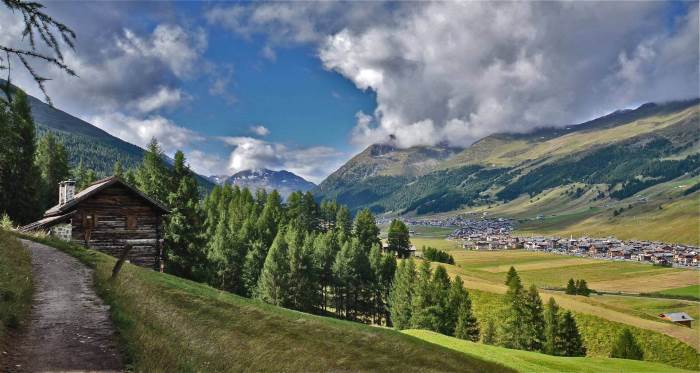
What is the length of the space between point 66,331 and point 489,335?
222 feet

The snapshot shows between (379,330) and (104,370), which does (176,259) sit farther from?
(104,370)

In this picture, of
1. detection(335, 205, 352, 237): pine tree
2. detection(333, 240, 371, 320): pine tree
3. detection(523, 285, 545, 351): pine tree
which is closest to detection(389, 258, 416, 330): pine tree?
detection(333, 240, 371, 320): pine tree

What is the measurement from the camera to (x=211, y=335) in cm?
1961

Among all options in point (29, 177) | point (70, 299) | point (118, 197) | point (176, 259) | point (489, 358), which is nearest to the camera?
point (70, 299)

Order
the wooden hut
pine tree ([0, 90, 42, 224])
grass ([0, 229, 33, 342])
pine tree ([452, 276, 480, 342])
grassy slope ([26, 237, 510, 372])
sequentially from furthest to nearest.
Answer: pine tree ([452, 276, 480, 342]), pine tree ([0, 90, 42, 224]), the wooden hut, grassy slope ([26, 237, 510, 372]), grass ([0, 229, 33, 342])

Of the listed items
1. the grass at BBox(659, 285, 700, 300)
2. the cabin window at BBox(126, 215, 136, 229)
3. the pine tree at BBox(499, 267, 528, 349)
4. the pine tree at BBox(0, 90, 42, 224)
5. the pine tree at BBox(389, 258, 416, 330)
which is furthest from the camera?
the grass at BBox(659, 285, 700, 300)

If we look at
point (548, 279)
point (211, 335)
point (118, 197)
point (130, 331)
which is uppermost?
point (118, 197)

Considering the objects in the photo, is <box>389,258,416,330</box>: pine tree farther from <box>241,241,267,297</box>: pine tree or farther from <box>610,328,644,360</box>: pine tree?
<box>610,328,644,360</box>: pine tree

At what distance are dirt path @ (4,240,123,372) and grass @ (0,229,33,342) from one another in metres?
0.36

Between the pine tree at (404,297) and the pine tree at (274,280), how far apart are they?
810 inches

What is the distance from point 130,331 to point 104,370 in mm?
3203

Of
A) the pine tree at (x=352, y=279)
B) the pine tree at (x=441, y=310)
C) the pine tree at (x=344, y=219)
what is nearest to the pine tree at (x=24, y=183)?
the pine tree at (x=352, y=279)

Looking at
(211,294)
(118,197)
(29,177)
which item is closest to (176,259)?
(118,197)

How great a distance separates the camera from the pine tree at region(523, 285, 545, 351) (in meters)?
64.1
